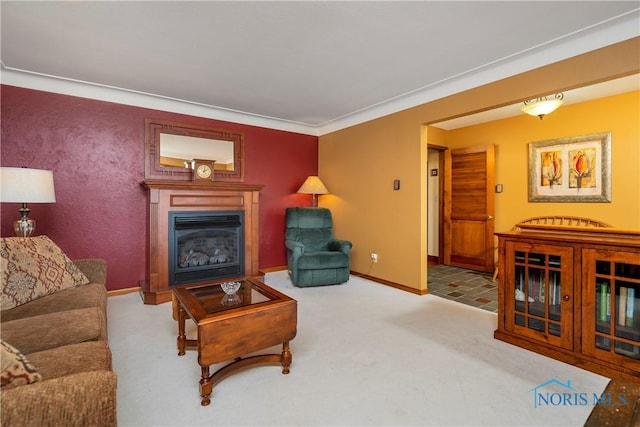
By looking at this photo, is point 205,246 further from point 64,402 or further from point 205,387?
point 64,402

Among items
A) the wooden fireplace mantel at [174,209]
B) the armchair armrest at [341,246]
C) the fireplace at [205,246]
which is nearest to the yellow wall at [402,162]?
the armchair armrest at [341,246]

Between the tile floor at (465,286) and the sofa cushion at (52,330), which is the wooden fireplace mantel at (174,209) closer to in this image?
the sofa cushion at (52,330)

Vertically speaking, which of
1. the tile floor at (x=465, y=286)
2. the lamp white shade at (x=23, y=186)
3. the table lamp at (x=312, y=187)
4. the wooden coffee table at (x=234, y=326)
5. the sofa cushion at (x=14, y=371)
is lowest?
the tile floor at (x=465, y=286)

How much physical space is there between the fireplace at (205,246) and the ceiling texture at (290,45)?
1.53m

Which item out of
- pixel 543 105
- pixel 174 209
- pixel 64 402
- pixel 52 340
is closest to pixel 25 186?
pixel 174 209

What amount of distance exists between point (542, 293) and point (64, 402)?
2.73 m

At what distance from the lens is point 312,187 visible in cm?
471

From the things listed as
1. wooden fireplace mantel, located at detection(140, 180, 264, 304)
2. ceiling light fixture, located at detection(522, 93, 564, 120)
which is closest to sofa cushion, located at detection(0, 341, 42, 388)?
wooden fireplace mantel, located at detection(140, 180, 264, 304)

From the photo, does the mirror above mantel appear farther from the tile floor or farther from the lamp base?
the tile floor

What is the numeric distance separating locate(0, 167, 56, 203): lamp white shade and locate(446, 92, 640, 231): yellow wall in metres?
5.57

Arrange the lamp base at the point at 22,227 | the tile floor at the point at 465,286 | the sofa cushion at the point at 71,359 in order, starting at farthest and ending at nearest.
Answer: the tile floor at the point at 465,286, the lamp base at the point at 22,227, the sofa cushion at the point at 71,359

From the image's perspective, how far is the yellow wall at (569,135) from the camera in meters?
3.50

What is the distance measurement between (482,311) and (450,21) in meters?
2.66

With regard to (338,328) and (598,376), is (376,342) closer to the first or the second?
(338,328)
